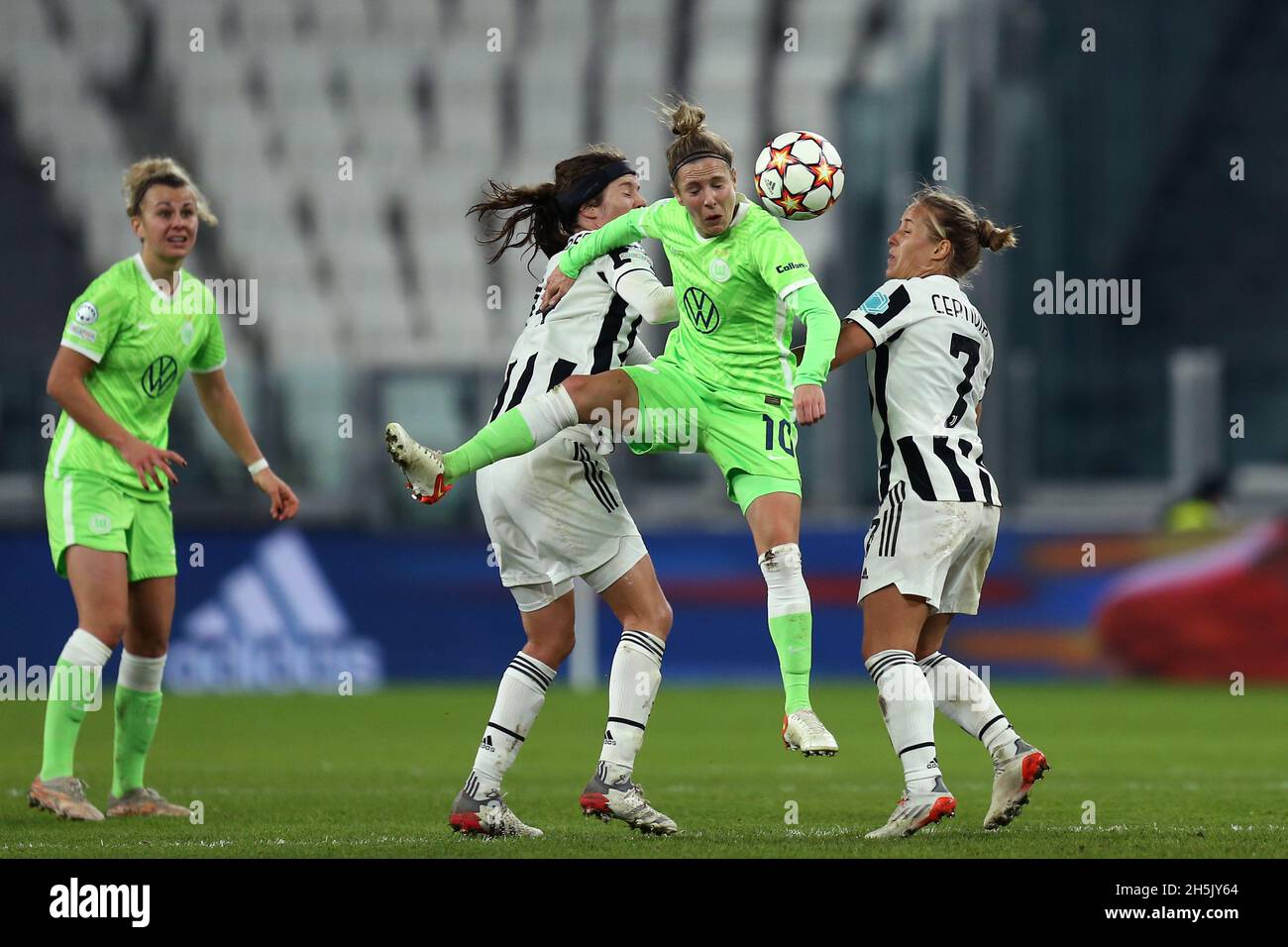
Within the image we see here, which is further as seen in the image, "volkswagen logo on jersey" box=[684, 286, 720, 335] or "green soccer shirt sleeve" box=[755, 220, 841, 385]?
"volkswagen logo on jersey" box=[684, 286, 720, 335]

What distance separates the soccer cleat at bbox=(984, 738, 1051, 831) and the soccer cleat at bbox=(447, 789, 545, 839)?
1.49m

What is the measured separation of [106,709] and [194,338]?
6.72 meters

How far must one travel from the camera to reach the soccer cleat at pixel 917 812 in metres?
5.69

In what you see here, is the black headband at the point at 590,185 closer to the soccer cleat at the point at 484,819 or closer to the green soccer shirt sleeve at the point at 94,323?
the green soccer shirt sleeve at the point at 94,323

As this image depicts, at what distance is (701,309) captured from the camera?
6.18 metres

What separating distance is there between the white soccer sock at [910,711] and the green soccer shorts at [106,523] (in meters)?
2.84

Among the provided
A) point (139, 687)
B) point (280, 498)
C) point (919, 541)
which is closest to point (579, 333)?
point (919, 541)

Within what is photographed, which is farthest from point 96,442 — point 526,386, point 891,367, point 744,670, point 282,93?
point 282,93

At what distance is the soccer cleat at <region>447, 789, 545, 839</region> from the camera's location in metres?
6.09

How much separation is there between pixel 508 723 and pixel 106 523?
5.99 feet

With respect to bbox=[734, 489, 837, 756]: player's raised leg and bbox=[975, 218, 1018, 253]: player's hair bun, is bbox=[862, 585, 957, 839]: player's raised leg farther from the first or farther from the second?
bbox=[975, 218, 1018, 253]: player's hair bun

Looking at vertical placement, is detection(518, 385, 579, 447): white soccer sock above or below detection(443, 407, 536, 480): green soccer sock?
above

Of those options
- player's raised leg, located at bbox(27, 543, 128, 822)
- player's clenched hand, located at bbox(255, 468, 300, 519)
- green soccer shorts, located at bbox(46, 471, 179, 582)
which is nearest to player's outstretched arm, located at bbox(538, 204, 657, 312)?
player's clenched hand, located at bbox(255, 468, 300, 519)

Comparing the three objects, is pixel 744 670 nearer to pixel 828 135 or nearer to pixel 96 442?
pixel 828 135
